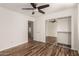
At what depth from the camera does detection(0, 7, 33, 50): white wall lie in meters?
3.39

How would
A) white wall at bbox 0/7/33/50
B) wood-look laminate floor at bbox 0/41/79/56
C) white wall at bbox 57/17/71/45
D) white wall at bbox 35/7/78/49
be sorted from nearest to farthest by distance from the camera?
wood-look laminate floor at bbox 0/41/79/56 → white wall at bbox 0/7/33/50 → white wall at bbox 35/7/78/49 → white wall at bbox 57/17/71/45

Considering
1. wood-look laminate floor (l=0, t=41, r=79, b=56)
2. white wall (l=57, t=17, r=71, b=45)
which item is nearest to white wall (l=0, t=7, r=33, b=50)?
wood-look laminate floor (l=0, t=41, r=79, b=56)

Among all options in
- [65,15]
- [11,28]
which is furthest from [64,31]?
[11,28]

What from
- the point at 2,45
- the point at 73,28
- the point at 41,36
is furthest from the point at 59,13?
the point at 2,45

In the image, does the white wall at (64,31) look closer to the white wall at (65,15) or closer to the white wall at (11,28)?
the white wall at (65,15)

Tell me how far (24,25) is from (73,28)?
3413 mm

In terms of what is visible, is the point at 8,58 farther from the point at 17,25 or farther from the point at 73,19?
the point at 17,25

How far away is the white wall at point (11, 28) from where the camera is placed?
339 centimetres

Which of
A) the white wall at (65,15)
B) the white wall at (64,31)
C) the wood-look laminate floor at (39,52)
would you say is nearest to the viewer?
the wood-look laminate floor at (39,52)

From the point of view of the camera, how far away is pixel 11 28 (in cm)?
388

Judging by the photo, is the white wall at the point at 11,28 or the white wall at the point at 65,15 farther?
the white wall at the point at 65,15

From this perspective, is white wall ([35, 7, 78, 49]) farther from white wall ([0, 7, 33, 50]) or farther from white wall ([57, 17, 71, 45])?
white wall ([0, 7, 33, 50])

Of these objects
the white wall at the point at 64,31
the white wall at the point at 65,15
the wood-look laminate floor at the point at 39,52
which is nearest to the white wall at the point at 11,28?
the wood-look laminate floor at the point at 39,52

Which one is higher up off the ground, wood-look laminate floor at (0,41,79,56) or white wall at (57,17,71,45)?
white wall at (57,17,71,45)
